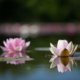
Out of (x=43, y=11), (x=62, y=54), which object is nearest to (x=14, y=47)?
(x=62, y=54)

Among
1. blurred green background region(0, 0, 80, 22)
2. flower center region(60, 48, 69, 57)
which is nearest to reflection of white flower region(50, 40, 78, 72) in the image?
flower center region(60, 48, 69, 57)

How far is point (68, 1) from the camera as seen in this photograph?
15.0 m

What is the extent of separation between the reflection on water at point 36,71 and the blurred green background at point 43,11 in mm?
12019

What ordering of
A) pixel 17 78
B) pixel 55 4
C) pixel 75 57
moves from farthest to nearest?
pixel 55 4, pixel 75 57, pixel 17 78

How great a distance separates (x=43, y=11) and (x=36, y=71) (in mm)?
12576

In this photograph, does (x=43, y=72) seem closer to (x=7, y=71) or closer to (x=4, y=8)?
(x=7, y=71)

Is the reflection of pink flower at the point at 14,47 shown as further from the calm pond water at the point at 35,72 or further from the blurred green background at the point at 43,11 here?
the blurred green background at the point at 43,11

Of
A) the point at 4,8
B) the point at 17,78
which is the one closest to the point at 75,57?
the point at 17,78

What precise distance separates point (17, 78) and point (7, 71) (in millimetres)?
257

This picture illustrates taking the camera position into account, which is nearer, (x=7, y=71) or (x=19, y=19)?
(x=7, y=71)

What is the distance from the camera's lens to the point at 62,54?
2.31 m

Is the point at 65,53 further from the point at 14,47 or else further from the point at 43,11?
the point at 43,11

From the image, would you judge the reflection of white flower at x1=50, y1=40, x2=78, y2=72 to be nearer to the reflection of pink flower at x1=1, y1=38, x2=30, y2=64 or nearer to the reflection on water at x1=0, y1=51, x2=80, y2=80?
the reflection on water at x1=0, y1=51, x2=80, y2=80

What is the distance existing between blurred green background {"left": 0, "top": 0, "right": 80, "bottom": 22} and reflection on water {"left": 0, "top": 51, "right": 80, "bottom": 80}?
12.0 meters
